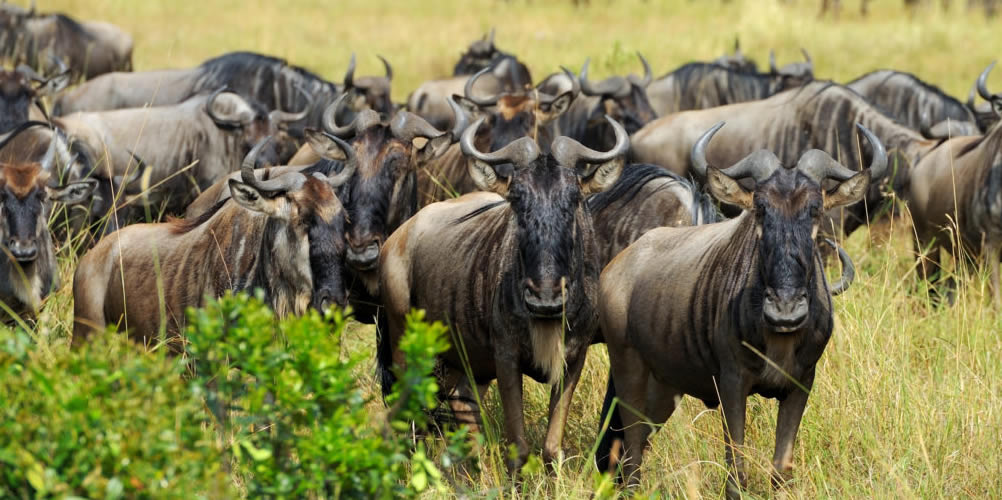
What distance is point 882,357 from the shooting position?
548 cm

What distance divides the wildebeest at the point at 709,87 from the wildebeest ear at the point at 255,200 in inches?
330

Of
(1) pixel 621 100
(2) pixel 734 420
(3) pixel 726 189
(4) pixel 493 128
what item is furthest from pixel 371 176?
(1) pixel 621 100

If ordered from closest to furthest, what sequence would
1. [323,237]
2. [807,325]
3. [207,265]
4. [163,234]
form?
[807,325] < [323,237] < [207,265] < [163,234]

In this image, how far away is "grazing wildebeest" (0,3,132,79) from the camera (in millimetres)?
17547

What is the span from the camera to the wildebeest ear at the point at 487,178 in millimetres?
5234

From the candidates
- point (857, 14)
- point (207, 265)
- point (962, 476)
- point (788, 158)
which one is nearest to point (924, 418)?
point (962, 476)

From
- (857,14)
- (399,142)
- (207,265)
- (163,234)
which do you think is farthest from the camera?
(857,14)

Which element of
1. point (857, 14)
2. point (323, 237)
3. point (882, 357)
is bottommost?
point (857, 14)

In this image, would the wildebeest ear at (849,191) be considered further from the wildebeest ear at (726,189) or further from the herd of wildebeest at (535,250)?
the wildebeest ear at (726,189)

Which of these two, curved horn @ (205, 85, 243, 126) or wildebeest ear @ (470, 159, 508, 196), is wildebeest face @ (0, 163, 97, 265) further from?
curved horn @ (205, 85, 243, 126)

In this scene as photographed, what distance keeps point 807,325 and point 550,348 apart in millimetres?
1002

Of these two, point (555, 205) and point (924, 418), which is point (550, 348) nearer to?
point (555, 205)

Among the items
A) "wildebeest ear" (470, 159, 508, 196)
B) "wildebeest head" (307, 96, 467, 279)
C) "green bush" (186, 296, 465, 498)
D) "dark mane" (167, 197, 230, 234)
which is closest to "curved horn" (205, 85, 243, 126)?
"wildebeest head" (307, 96, 467, 279)

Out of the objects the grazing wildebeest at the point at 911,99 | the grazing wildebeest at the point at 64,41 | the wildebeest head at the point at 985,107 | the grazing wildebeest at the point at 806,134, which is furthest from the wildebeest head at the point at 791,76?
the grazing wildebeest at the point at 64,41
